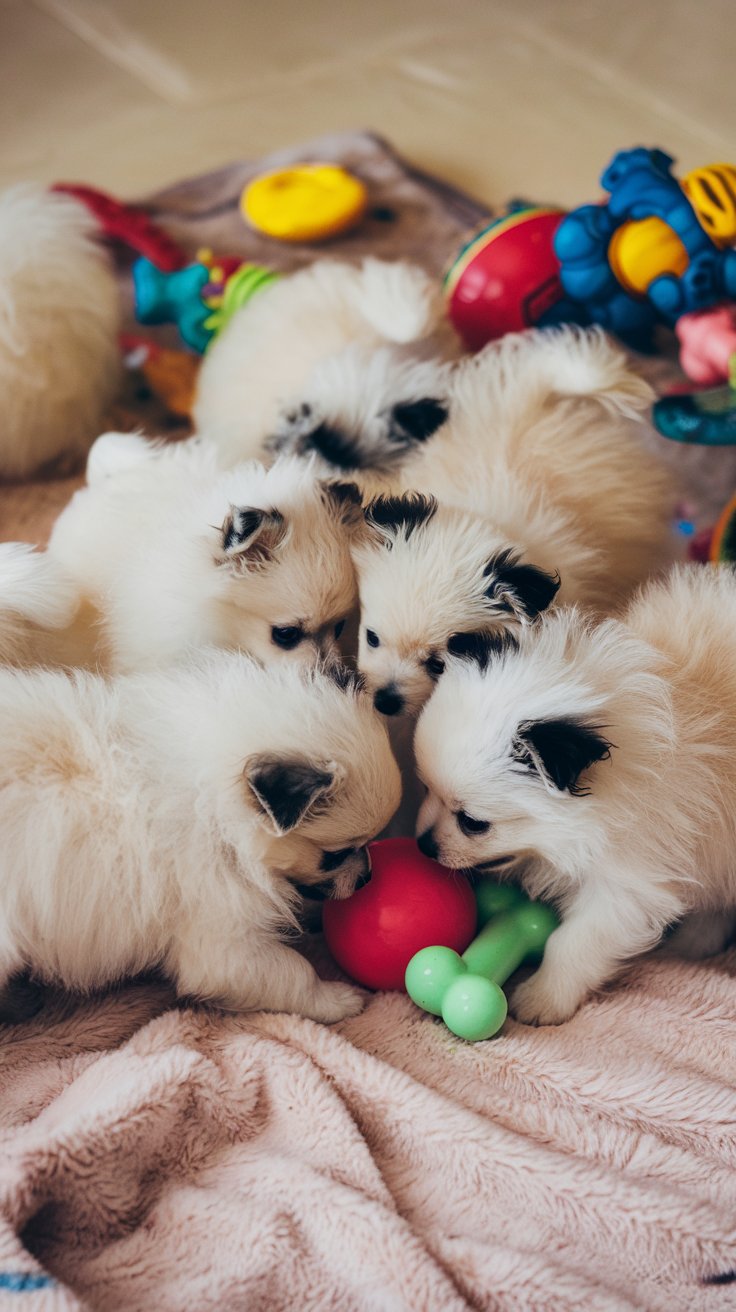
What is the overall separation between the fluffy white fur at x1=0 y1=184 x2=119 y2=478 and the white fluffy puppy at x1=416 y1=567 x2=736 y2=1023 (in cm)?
154

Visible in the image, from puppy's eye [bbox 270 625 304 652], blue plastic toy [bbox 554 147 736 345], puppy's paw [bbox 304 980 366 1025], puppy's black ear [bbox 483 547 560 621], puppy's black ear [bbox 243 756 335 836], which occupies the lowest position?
puppy's paw [bbox 304 980 366 1025]

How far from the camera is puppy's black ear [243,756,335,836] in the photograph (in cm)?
157

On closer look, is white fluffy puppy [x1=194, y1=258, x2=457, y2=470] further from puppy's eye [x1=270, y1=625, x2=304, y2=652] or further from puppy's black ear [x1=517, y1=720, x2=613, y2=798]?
puppy's black ear [x1=517, y1=720, x2=613, y2=798]

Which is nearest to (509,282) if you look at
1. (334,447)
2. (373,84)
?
(334,447)

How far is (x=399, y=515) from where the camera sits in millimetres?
2010

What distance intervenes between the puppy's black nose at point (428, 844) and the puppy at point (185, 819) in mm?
92

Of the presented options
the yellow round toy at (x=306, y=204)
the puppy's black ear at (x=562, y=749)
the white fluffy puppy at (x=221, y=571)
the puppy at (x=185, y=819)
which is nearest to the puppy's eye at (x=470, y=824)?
the puppy at (x=185, y=819)

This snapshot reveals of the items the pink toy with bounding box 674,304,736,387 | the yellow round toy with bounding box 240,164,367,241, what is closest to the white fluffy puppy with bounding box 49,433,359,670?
the pink toy with bounding box 674,304,736,387

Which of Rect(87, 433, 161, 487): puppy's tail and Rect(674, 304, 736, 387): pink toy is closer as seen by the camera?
Rect(87, 433, 161, 487): puppy's tail

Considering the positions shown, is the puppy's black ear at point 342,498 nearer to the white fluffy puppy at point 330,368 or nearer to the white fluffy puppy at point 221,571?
the white fluffy puppy at point 221,571

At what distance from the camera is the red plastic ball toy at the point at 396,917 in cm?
185

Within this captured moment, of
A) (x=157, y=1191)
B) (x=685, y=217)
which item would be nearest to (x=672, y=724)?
(x=157, y=1191)

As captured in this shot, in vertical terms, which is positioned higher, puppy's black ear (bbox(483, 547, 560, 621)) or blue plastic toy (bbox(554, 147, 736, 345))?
blue plastic toy (bbox(554, 147, 736, 345))

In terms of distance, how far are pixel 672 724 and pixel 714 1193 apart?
0.67 m
